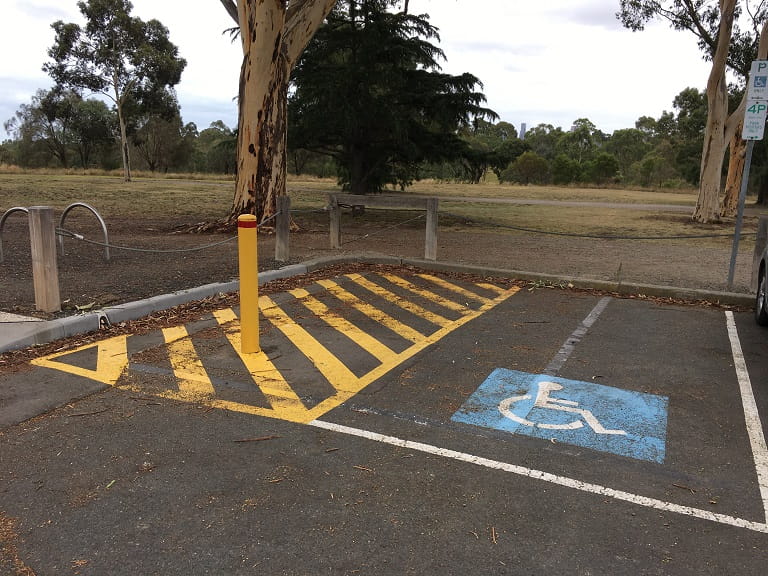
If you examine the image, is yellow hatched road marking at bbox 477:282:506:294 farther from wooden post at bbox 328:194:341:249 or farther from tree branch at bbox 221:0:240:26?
tree branch at bbox 221:0:240:26

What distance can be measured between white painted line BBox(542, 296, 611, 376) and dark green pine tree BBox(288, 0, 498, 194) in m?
10.9

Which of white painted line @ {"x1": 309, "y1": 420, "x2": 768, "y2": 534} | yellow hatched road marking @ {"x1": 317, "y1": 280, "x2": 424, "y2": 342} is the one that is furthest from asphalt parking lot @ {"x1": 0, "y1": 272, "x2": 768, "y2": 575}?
yellow hatched road marking @ {"x1": 317, "y1": 280, "x2": 424, "y2": 342}

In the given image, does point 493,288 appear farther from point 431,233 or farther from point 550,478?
point 550,478

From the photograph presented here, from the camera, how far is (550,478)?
344cm

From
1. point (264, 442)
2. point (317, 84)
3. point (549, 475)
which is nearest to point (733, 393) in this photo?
point (549, 475)

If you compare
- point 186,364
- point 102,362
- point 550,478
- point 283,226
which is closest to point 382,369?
point 186,364

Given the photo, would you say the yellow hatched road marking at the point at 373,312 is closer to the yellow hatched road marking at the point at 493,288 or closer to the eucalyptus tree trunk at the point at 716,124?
the yellow hatched road marking at the point at 493,288

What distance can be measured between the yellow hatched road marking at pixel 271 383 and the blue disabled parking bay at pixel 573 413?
1.17m

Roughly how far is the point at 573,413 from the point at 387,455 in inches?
60.5

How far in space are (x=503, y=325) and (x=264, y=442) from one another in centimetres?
371

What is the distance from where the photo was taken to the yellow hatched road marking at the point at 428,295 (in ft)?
25.0

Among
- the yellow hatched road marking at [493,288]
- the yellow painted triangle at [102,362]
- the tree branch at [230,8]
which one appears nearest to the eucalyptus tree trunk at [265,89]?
the tree branch at [230,8]

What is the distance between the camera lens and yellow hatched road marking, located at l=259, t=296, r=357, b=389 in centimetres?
502

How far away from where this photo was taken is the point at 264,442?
12.5 ft
